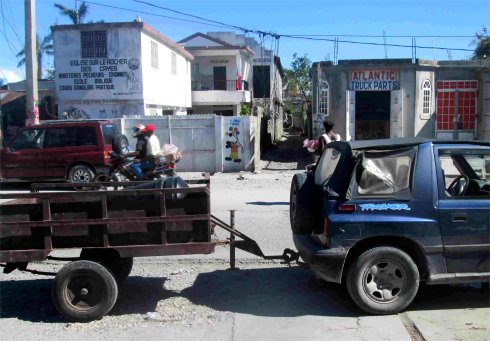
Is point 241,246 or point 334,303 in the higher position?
point 241,246

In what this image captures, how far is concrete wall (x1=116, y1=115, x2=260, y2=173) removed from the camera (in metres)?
18.0

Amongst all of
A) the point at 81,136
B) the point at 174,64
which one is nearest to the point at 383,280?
the point at 81,136

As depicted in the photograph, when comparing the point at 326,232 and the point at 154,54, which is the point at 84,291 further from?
the point at 154,54

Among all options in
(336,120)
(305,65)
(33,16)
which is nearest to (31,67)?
(33,16)

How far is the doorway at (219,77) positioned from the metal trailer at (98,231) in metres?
33.1

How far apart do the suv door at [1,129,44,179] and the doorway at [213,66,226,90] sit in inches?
939

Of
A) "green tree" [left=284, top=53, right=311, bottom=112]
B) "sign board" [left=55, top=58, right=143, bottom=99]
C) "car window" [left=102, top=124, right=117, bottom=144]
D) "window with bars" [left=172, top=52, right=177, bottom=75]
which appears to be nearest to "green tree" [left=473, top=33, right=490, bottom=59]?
"green tree" [left=284, top=53, right=311, bottom=112]

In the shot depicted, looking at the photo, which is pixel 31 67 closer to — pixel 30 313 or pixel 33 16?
pixel 33 16

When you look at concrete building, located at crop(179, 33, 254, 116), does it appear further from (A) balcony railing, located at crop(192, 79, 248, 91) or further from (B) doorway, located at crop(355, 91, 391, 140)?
(B) doorway, located at crop(355, 91, 391, 140)

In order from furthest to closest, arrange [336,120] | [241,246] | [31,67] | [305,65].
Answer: [305,65]
[336,120]
[31,67]
[241,246]

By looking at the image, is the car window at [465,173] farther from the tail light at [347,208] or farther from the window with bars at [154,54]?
the window with bars at [154,54]

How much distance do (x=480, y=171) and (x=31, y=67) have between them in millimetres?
14302

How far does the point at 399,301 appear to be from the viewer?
469 cm

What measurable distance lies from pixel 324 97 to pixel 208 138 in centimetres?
557
